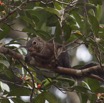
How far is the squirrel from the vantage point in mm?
3293

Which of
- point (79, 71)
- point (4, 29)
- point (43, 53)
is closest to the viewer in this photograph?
point (79, 71)

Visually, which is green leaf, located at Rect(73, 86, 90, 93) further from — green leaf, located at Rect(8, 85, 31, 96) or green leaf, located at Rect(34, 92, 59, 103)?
green leaf, located at Rect(8, 85, 31, 96)

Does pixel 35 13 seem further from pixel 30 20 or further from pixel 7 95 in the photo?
pixel 7 95

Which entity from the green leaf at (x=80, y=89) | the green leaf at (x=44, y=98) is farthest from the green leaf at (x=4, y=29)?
the green leaf at (x=80, y=89)

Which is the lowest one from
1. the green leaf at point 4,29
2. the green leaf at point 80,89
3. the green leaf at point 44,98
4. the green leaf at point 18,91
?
the green leaf at point 44,98

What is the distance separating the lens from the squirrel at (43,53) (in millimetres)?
3293

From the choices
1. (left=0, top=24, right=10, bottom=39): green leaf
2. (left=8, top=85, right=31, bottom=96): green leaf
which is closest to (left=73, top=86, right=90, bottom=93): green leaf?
(left=8, top=85, right=31, bottom=96): green leaf

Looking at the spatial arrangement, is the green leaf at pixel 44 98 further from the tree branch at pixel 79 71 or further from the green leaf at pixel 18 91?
the tree branch at pixel 79 71

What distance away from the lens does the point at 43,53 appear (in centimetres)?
361

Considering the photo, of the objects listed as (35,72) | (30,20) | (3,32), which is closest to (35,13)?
(30,20)

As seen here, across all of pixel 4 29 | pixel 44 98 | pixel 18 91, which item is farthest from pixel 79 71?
pixel 4 29

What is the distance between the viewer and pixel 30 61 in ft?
10.1

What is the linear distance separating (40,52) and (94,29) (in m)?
1.09

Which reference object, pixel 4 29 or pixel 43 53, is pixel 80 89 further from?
pixel 4 29
